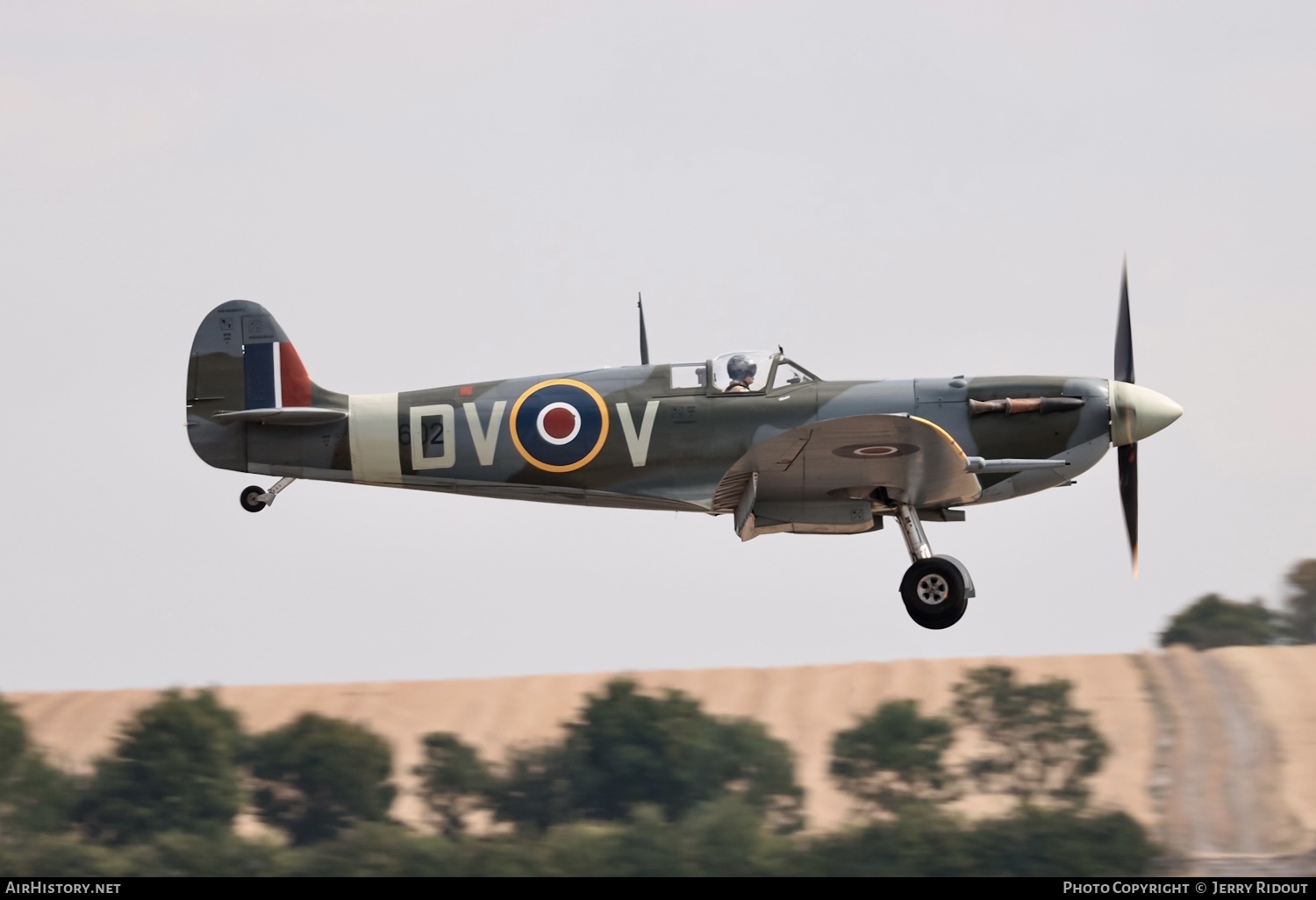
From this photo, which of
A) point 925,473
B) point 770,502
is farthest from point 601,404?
point 925,473

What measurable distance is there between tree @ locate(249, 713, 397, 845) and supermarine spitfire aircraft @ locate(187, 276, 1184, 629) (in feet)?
60.3

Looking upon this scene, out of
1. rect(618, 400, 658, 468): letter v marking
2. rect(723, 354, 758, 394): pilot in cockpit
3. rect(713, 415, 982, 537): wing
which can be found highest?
rect(723, 354, 758, 394): pilot in cockpit

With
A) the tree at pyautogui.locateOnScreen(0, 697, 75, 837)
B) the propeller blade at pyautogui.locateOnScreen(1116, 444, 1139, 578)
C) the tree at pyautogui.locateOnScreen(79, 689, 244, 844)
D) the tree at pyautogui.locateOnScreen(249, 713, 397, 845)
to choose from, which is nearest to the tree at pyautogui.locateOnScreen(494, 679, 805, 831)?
the tree at pyautogui.locateOnScreen(249, 713, 397, 845)

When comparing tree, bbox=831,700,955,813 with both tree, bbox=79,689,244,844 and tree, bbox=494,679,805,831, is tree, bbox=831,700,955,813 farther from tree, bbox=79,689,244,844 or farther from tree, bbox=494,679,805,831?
tree, bbox=79,689,244,844

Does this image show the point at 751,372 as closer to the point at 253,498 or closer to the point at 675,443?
the point at 675,443

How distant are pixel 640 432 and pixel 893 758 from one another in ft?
67.0

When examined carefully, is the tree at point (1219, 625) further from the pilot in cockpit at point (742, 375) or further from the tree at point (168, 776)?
the pilot in cockpit at point (742, 375)

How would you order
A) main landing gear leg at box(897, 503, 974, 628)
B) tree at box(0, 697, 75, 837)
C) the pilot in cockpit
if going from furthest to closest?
tree at box(0, 697, 75, 837) < the pilot in cockpit < main landing gear leg at box(897, 503, 974, 628)

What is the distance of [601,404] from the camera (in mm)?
14727

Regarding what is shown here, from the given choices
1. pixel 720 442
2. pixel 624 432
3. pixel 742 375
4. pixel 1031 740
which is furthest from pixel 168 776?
pixel 742 375

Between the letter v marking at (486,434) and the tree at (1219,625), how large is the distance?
3502cm

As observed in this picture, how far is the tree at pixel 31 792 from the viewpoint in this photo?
3170 centimetres

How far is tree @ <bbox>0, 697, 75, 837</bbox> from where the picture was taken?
31.7m
